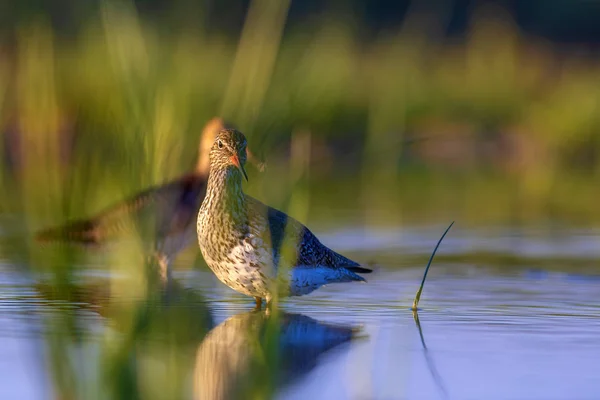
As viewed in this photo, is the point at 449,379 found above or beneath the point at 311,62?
beneath

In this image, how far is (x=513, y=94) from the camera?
18969mm

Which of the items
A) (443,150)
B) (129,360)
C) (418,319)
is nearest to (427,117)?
(443,150)

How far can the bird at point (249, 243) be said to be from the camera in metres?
7.50

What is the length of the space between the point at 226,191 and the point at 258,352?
2.00 meters

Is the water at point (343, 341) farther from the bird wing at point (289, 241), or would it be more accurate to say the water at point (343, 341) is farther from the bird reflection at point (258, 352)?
the bird wing at point (289, 241)

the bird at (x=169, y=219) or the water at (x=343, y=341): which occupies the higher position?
the bird at (x=169, y=219)

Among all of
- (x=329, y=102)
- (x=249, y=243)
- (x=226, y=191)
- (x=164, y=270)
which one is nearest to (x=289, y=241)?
(x=249, y=243)

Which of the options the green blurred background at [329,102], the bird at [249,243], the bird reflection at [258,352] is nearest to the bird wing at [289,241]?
the bird at [249,243]

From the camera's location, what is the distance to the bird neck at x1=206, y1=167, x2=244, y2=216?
779 cm

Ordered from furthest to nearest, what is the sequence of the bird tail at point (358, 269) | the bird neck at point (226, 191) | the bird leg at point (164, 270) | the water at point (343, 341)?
the bird leg at point (164, 270)
the bird tail at point (358, 269)
the bird neck at point (226, 191)
the water at point (343, 341)

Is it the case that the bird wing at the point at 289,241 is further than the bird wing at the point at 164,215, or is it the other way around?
the bird wing at the point at 164,215

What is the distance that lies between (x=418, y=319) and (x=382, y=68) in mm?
12454

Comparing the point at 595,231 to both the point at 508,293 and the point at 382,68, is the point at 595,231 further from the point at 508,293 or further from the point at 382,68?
the point at 382,68

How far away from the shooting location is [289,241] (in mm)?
7574
